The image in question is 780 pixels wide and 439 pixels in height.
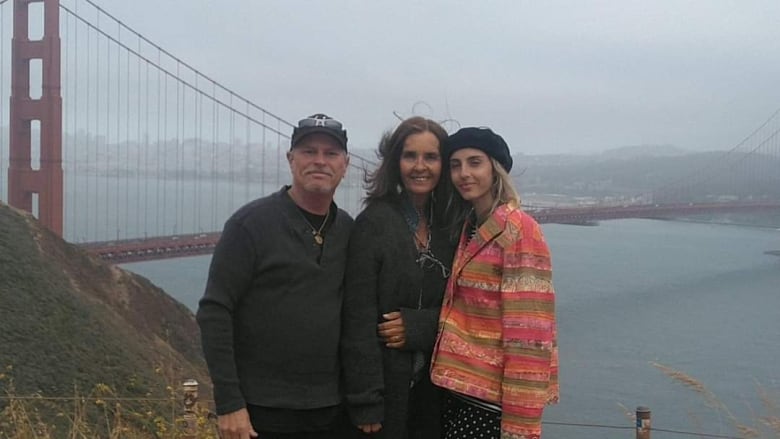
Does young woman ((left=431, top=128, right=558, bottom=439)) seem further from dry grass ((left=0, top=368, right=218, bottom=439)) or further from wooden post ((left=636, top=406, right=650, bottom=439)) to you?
dry grass ((left=0, top=368, right=218, bottom=439))

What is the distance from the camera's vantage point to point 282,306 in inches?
72.9

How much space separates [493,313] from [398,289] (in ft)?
0.82

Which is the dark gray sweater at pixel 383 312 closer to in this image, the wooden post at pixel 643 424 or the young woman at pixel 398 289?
the young woman at pixel 398 289

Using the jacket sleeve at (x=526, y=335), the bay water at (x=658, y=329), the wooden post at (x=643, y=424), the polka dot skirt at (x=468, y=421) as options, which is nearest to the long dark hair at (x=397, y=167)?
the jacket sleeve at (x=526, y=335)

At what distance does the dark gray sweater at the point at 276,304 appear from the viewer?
6.00 ft

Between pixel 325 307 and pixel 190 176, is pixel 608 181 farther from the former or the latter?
pixel 325 307

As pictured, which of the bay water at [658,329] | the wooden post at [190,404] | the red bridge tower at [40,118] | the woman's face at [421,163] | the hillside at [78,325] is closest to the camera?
the woman's face at [421,163]

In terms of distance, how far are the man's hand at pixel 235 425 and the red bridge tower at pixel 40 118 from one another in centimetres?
1604

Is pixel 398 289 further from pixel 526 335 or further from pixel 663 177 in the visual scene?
pixel 663 177

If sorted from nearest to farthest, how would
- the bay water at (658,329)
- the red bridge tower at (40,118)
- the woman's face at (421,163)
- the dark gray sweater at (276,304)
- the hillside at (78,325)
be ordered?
the dark gray sweater at (276,304)
the woman's face at (421,163)
the hillside at (78,325)
the bay water at (658,329)
the red bridge tower at (40,118)

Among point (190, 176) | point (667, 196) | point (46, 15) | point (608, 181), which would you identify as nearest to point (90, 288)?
point (46, 15)

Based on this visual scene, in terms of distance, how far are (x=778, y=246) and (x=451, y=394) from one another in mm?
42125

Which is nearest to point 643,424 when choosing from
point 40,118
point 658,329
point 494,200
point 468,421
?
point 468,421

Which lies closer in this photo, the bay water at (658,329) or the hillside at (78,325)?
the hillside at (78,325)
